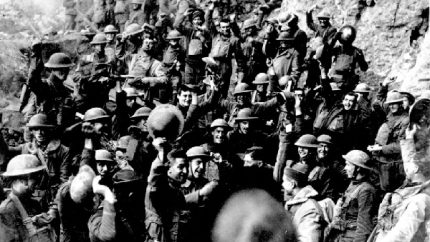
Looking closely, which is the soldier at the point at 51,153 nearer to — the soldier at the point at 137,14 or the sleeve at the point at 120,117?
the sleeve at the point at 120,117

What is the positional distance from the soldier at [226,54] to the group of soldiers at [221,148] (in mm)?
41

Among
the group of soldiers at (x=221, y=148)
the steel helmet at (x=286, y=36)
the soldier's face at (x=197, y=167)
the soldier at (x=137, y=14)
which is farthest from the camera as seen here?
the soldier at (x=137, y=14)

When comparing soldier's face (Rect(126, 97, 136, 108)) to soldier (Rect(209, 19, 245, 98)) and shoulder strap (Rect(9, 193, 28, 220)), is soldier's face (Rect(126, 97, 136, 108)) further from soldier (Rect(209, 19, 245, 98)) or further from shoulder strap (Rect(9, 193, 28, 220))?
shoulder strap (Rect(9, 193, 28, 220))

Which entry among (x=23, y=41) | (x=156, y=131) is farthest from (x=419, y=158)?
(x=23, y=41)

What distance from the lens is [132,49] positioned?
15.9m

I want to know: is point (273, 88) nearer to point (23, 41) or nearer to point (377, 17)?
point (377, 17)

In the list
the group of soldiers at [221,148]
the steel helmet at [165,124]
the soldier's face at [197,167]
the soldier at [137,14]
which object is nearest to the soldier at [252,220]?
the group of soldiers at [221,148]

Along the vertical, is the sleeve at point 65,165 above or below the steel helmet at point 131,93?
below

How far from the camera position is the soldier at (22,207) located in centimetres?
723

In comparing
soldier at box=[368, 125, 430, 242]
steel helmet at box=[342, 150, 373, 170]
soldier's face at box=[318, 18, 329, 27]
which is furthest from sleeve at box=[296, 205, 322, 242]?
soldier's face at box=[318, 18, 329, 27]

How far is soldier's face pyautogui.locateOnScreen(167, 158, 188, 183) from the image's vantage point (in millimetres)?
8664

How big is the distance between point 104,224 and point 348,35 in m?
7.34

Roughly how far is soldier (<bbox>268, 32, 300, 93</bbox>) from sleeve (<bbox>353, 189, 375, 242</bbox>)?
13.6ft

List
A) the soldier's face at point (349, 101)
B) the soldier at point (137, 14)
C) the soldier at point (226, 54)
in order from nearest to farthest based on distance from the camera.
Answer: the soldier's face at point (349, 101) → the soldier at point (226, 54) → the soldier at point (137, 14)
